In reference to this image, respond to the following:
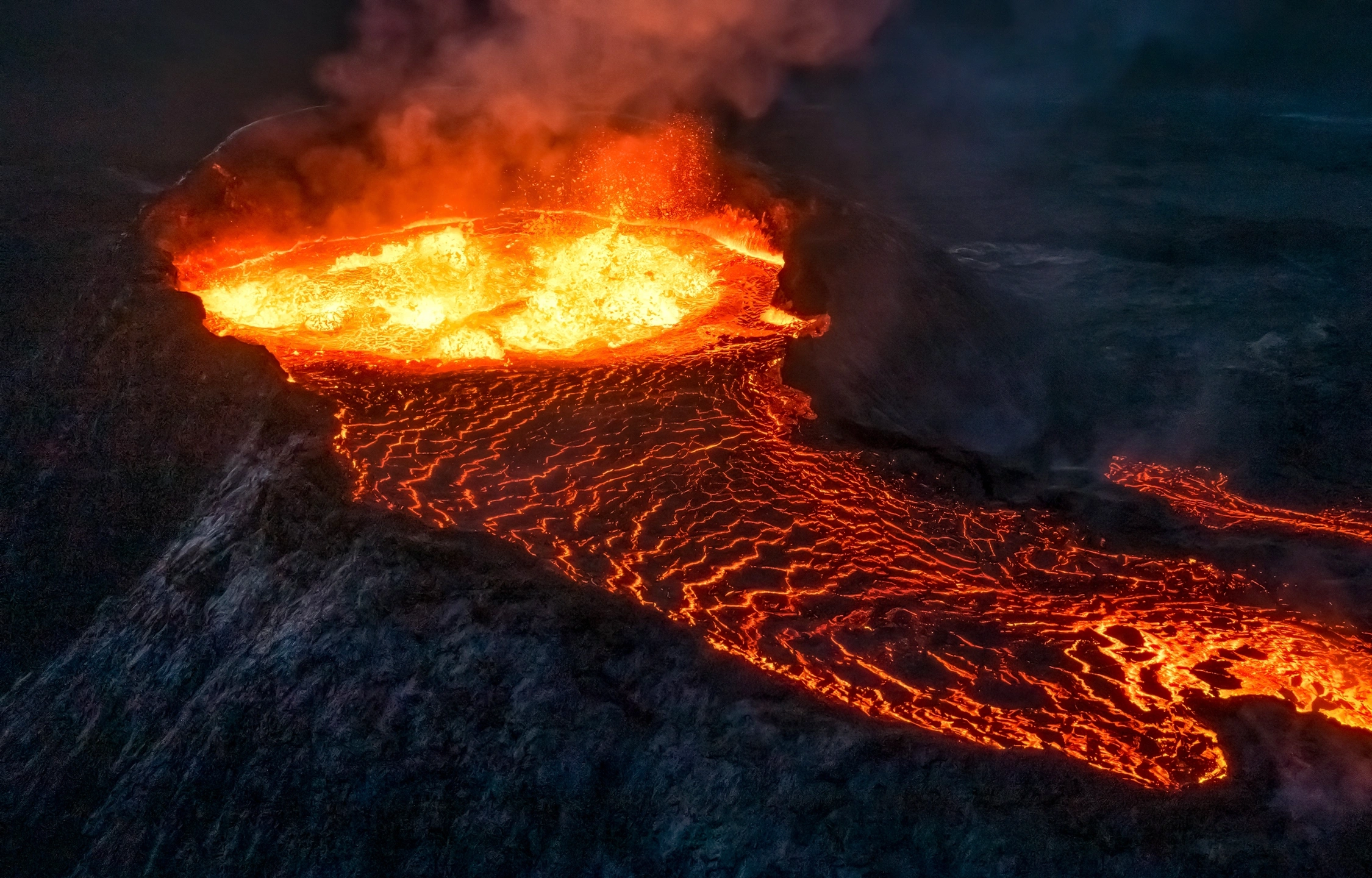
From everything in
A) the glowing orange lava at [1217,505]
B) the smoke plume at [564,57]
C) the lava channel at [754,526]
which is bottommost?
the glowing orange lava at [1217,505]

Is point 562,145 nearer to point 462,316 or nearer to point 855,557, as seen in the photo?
point 462,316

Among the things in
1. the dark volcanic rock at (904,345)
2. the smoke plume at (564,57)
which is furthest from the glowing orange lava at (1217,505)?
the smoke plume at (564,57)

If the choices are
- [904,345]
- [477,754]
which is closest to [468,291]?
[904,345]

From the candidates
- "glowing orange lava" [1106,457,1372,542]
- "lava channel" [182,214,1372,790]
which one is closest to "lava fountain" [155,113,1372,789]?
"lava channel" [182,214,1372,790]

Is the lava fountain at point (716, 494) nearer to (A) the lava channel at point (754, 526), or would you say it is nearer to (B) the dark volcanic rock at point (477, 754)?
(A) the lava channel at point (754, 526)

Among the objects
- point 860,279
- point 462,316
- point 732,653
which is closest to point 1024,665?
point 732,653

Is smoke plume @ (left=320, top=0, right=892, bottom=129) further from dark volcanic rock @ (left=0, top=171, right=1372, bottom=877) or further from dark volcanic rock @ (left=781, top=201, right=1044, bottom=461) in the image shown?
dark volcanic rock @ (left=0, top=171, right=1372, bottom=877)

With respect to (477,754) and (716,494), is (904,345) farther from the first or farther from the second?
(477,754)
